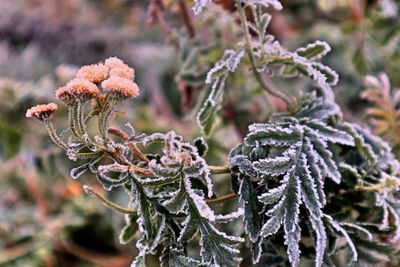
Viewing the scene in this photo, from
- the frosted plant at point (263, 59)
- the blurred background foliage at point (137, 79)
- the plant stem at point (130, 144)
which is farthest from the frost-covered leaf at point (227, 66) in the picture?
the blurred background foliage at point (137, 79)

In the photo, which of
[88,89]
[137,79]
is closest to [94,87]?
[88,89]

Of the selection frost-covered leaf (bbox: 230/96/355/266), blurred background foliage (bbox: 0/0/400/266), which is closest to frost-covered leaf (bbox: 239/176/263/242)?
frost-covered leaf (bbox: 230/96/355/266)

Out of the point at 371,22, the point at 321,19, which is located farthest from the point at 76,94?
the point at 321,19

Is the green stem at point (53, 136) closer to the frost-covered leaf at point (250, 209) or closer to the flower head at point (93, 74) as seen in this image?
the flower head at point (93, 74)

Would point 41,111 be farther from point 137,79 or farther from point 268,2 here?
point 137,79

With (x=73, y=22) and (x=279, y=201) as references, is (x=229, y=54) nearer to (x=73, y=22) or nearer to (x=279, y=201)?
(x=279, y=201)

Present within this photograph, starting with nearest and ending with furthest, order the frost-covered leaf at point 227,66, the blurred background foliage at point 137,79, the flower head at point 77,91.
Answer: the flower head at point 77,91 < the frost-covered leaf at point 227,66 < the blurred background foliage at point 137,79
